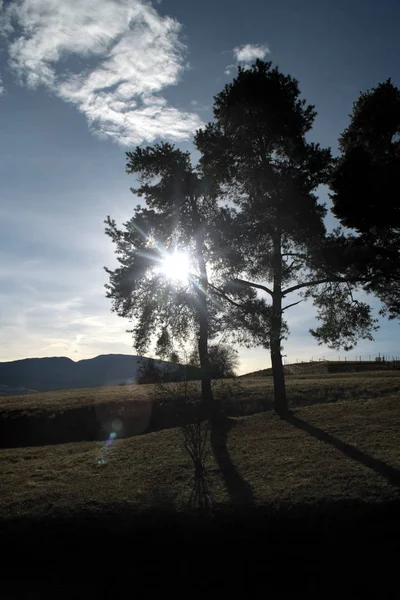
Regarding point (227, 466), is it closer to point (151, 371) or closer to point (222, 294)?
point (151, 371)

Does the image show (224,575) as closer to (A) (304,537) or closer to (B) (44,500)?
(A) (304,537)

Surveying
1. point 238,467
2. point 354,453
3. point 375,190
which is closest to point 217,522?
point 238,467

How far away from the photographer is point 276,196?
1784 centimetres

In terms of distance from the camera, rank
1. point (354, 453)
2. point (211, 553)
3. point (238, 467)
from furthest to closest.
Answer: point (238, 467) < point (354, 453) < point (211, 553)

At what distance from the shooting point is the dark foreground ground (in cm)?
811

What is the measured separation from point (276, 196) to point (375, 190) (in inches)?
150

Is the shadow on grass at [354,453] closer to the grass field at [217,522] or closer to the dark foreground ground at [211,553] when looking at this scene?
the grass field at [217,522]

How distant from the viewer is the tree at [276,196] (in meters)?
17.7

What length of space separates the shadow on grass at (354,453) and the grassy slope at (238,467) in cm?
4

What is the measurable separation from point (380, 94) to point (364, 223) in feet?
19.6

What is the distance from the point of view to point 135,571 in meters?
8.67

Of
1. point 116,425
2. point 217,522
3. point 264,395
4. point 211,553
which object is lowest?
point 211,553

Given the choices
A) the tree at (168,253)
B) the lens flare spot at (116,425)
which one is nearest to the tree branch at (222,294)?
the tree at (168,253)

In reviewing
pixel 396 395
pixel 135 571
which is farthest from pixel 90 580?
pixel 396 395
